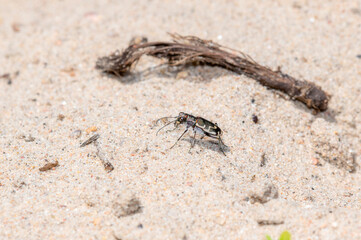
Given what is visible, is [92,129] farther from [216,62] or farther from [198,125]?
[216,62]

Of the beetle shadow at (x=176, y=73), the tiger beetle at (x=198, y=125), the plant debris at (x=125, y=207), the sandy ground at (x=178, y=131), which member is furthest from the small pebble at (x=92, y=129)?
the plant debris at (x=125, y=207)

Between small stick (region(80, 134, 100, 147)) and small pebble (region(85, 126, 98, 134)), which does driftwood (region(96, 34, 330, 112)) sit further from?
small stick (region(80, 134, 100, 147))

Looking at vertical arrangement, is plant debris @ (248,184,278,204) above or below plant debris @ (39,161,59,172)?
above

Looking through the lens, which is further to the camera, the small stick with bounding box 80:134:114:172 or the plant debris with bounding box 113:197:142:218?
the small stick with bounding box 80:134:114:172

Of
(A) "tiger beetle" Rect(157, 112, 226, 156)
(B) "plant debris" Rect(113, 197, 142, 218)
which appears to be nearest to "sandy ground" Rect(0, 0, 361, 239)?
(B) "plant debris" Rect(113, 197, 142, 218)

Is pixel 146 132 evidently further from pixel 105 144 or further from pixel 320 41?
pixel 320 41
